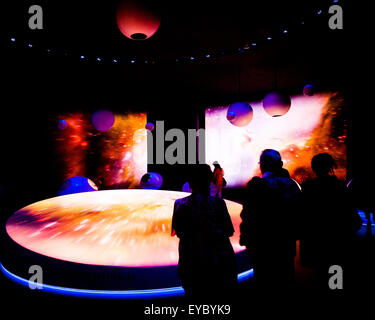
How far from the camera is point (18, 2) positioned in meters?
2.87

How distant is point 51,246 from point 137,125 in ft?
21.9

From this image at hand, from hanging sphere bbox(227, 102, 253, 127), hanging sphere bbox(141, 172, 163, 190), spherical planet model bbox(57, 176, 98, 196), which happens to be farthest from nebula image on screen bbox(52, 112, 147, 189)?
hanging sphere bbox(227, 102, 253, 127)

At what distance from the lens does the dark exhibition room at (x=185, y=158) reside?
1.85 m

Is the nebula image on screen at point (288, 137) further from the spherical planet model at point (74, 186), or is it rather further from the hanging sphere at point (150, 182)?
the spherical planet model at point (74, 186)

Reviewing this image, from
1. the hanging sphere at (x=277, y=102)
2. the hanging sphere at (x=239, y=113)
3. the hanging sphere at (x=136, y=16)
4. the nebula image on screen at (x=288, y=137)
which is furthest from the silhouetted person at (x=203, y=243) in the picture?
the nebula image on screen at (x=288, y=137)

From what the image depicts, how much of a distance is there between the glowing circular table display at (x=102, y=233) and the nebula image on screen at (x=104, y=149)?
3789mm

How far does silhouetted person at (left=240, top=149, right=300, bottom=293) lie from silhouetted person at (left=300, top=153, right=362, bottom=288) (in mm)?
150

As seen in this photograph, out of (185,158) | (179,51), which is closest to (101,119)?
(179,51)

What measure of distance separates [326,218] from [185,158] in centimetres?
661

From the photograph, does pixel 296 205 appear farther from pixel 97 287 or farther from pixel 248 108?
pixel 248 108

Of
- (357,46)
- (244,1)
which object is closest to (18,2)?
(244,1)

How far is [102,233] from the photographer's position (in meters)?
2.29
